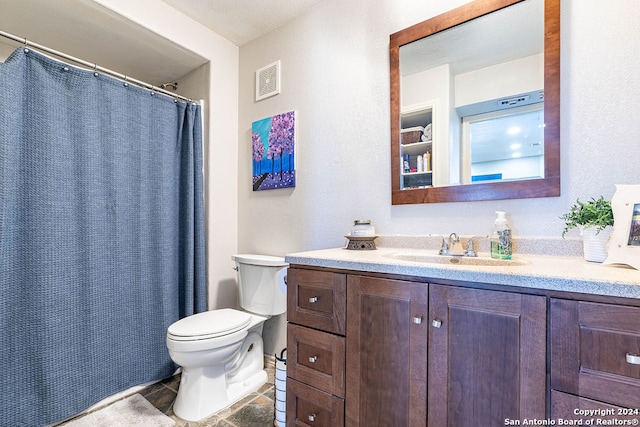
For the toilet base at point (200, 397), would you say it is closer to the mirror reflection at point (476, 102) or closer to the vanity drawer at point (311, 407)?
the vanity drawer at point (311, 407)

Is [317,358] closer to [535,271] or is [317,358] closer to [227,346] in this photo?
[227,346]

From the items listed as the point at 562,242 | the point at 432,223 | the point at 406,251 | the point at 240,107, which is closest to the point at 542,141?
the point at 562,242

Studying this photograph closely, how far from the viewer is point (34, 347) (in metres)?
1.41

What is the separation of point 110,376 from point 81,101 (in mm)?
1536

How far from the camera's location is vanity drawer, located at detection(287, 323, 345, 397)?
1077mm

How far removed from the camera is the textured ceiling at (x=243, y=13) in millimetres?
1827

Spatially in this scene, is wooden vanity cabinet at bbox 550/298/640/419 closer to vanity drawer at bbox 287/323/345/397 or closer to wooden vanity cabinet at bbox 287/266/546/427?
wooden vanity cabinet at bbox 287/266/546/427

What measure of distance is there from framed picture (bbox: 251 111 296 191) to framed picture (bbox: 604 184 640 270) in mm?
1499

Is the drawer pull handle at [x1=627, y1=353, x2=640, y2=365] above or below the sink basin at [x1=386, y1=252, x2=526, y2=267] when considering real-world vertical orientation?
below

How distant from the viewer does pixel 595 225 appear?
3.18 feet

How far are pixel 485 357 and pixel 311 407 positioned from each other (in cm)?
71

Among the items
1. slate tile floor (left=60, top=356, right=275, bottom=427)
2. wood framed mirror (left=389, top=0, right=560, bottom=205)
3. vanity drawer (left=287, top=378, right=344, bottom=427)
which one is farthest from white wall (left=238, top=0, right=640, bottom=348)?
vanity drawer (left=287, top=378, right=344, bottom=427)

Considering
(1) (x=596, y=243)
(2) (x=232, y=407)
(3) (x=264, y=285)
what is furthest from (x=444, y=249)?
(2) (x=232, y=407)

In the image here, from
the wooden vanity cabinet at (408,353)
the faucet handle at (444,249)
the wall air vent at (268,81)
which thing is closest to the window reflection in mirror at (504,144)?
the faucet handle at (444,249)
